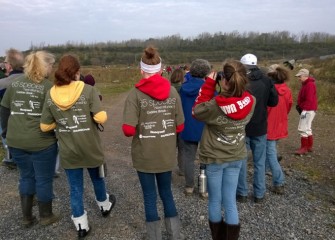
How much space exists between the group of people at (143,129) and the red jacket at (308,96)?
116 inches

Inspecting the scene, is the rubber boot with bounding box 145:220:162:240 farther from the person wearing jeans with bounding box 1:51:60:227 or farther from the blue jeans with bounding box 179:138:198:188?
the blue jeans with bounding box 179:138:198:188

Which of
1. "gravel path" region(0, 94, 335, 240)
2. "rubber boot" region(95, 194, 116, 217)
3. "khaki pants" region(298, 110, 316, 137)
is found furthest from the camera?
"khaki pants" region(298, 110, 316, 137)

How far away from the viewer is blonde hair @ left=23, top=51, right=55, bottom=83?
11.8ft

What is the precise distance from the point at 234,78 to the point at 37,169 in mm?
2397

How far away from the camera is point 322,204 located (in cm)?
479

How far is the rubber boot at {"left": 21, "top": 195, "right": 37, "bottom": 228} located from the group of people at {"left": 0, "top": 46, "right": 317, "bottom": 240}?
0.01 meters

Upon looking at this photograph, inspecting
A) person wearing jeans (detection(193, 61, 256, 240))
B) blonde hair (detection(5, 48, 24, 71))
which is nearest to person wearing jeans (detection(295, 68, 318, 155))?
person wearing jeans (detection(193, 61, 256, 240))

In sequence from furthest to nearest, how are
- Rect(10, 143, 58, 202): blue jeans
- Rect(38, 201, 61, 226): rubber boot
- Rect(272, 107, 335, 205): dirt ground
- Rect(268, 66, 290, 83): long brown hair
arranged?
1. Rect(272, 107, 335, 205): dirt ground
2. Rect(268, 66, 290, 83): long brown hair
3. Rect(38, 201, 61, 226): rubber boot
4. Rect(10, 143, 58, 202): blue jeans

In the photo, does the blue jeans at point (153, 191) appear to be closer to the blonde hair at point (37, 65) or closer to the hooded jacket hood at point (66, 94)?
the hooded jacket hood at point (66, 94)

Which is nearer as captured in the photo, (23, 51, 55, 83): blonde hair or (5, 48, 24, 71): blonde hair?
(23, 51, 55, 83): blonde hair

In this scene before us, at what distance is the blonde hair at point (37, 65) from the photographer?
361cm

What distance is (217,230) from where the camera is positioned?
3375 millimetres

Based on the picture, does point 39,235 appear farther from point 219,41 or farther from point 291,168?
point 219,41

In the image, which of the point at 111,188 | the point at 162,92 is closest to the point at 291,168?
the point at 111,188
